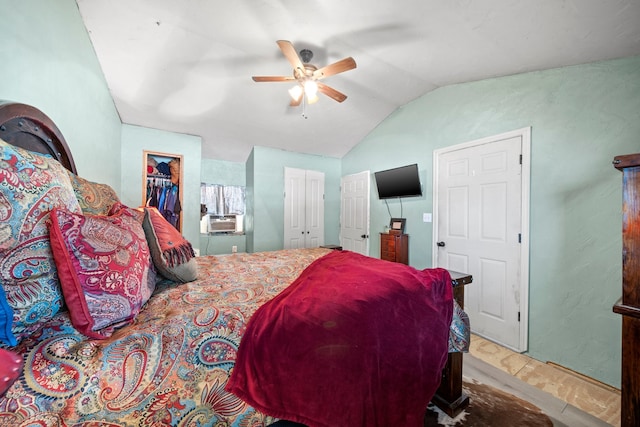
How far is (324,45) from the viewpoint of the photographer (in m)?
2.18

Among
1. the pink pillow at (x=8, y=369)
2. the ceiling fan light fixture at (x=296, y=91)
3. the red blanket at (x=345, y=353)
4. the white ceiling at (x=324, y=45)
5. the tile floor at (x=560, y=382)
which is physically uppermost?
the white ceiling at (x=324, y=45)

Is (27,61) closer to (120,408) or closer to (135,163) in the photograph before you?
(120,408)

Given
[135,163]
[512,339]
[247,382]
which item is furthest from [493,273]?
[135,163]

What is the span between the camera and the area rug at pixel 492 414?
1316 millimetres

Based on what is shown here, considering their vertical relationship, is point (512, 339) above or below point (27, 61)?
below

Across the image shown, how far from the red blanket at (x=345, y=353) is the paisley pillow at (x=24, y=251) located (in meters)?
0.60

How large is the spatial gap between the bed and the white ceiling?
1.47 metres

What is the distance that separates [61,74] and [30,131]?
71 centimetres

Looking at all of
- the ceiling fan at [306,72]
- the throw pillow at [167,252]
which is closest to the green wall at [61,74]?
the throw pillow at [167,252]

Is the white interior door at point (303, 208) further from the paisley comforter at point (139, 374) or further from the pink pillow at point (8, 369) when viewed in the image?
the pink pillow at point (8, 369)

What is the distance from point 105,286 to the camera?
2.64ft

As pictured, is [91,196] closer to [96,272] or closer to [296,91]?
[96,272]

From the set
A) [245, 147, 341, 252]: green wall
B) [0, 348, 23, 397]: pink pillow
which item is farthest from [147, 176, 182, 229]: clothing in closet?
[0, 348, 23, 397]: pink pillow

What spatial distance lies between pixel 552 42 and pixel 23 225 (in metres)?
3.15
